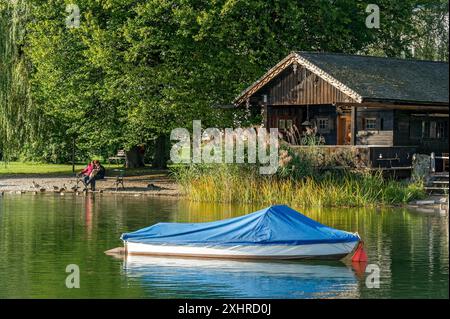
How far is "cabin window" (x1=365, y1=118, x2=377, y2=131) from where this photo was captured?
2211 inches

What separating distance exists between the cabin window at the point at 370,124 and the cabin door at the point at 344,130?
177cm

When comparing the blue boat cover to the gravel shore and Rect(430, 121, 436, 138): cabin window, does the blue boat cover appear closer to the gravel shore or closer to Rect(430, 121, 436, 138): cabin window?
the gravel shore

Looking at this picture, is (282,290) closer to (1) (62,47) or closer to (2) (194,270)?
(2) (194,270)

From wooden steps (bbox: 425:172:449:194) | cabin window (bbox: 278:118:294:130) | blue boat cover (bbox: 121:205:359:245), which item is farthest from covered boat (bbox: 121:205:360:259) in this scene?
cabin window (bbox: 278:118:294:130)

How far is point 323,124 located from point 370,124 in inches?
136

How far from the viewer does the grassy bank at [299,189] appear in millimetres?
47125

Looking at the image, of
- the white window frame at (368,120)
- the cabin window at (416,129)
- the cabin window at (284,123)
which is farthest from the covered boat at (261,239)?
the cabin window at (284,123)

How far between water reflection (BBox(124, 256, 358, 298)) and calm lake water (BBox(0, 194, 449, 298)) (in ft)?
0.08

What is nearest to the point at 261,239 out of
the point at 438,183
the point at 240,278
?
the point at 240,278

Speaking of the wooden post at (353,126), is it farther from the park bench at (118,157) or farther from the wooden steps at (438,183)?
the park bench at (118,157)

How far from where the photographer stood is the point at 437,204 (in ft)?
155

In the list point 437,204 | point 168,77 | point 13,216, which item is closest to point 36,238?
point 13,216

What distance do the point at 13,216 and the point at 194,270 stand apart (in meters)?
16.2

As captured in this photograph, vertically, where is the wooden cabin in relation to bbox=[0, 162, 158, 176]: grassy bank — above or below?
above
